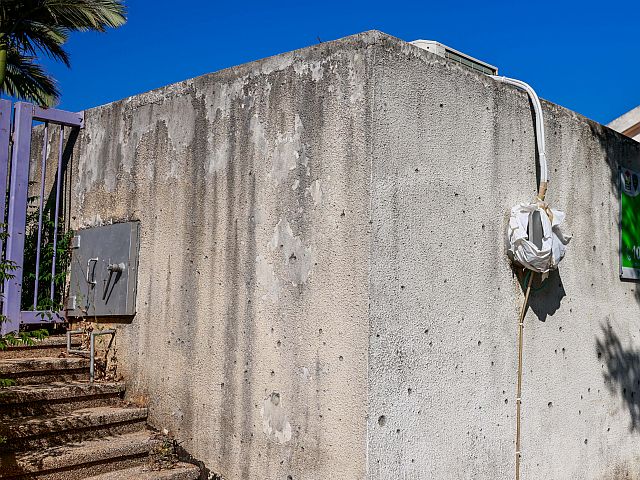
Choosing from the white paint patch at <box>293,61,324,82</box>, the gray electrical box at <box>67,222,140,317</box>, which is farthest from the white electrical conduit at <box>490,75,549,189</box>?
the gray electrical box at <box>67,222,140,317</box>

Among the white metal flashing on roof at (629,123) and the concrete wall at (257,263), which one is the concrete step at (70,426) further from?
the white metal flashing on roof at (629,123)

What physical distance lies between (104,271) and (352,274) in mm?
2433

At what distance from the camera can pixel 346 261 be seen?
157 inches

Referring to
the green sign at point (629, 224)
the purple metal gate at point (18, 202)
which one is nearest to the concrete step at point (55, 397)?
the purple metal gate at point (18, 202)

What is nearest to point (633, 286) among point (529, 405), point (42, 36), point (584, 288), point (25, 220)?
point (584, 288)

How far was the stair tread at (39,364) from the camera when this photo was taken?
505 cm

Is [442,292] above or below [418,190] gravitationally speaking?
below

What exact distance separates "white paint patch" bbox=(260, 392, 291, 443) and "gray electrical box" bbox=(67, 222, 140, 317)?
4.99 ft

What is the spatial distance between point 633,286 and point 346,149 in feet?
11.3

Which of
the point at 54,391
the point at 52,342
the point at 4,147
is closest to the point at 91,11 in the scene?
the point at 4,147

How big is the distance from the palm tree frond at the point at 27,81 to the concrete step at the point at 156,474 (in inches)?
515

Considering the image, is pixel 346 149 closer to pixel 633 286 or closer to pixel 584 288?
pixel 584 288

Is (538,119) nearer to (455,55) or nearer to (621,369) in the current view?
(455,55)

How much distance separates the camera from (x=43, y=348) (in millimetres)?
5598
